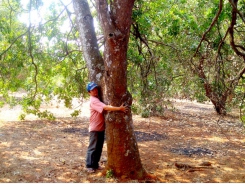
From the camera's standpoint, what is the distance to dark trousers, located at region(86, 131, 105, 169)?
5.59 metres

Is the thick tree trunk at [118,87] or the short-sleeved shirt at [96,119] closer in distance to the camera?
the thick tree trunk at [118,87]

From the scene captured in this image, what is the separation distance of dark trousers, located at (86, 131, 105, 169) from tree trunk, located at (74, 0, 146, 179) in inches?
21.4

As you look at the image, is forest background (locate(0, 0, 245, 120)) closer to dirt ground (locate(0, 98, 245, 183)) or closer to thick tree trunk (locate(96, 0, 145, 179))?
dirt ground (locate(0, 98, 245, 183))

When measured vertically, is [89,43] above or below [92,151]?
above

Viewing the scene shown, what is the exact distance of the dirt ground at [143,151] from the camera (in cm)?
577

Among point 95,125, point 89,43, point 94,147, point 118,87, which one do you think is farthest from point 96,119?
point 89,43

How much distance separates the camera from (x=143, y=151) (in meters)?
8.20

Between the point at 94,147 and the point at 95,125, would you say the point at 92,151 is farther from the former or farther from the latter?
the point at 95,125

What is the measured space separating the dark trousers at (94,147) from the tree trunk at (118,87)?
544 millimetres

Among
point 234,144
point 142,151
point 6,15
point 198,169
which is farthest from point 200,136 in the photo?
point 6,15

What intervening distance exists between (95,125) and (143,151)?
3128 millimetres

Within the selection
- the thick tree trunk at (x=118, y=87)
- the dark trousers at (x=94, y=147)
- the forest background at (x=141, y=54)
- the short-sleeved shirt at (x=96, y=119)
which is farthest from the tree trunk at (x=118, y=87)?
the forest background at (x=141, y=54)

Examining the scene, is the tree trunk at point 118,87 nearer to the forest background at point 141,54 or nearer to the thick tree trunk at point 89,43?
the thick tree trunk at point 89,43

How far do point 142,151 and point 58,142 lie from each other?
9.08ft
